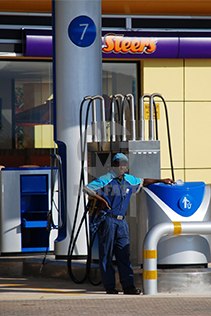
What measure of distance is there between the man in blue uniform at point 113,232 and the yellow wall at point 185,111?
5.88 m

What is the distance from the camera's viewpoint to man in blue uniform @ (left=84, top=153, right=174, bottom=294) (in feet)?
22.4

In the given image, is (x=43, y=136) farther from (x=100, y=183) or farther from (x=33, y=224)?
(x=100, y=183)

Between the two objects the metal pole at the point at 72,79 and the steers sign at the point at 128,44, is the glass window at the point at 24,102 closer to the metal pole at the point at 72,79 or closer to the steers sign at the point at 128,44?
the steers sign at the point at 128,44

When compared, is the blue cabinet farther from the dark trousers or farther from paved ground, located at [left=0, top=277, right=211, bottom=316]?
the dark trousers

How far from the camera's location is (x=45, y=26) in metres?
12.0

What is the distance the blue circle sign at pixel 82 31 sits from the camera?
8633 mm

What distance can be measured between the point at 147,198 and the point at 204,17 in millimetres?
6752

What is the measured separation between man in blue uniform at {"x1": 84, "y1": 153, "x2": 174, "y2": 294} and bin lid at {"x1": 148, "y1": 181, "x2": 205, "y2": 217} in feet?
1.53

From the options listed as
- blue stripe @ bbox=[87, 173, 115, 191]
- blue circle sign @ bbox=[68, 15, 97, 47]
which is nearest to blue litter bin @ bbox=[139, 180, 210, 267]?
blue stripe @ bbox=[87, 173, 115, 191]

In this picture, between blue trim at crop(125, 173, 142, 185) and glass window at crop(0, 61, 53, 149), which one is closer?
blue trim at crop(125, 173, 142, 185)

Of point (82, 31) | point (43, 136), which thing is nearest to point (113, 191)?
point (82, 31)

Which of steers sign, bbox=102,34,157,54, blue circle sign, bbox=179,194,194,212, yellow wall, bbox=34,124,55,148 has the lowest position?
blue circle sign, bbox=179,194,194,212

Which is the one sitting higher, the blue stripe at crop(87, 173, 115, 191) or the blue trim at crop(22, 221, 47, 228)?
the blue stripe at crop(87, 173, 115, 191)

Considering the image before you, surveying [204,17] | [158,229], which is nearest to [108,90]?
[204,17]
